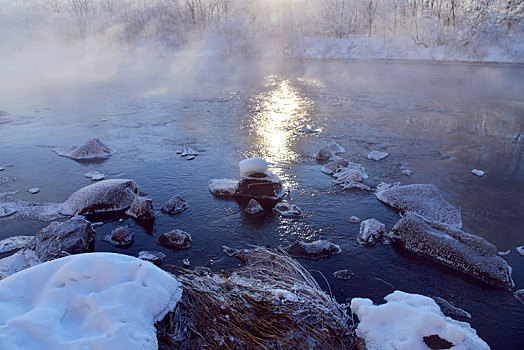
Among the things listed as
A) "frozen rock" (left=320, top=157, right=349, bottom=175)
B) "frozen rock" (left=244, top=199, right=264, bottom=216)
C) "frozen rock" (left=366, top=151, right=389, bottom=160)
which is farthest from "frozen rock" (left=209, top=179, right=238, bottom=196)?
"frozen rock" (left=366, top=151, right=389, bottom=160)

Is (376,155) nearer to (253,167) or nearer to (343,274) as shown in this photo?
(253,167)

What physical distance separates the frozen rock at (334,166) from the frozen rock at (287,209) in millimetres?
1814

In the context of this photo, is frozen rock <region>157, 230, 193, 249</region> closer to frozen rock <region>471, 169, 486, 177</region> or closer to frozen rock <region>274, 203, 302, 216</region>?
frozen rock <region>274, 203, 302, 216</region>

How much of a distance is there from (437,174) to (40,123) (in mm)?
13049

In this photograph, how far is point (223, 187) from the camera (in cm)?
716

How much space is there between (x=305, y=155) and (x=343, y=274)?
471 centimetres

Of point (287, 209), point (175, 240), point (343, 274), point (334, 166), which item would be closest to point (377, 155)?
point (334, 166)

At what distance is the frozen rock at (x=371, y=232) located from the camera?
550 cm

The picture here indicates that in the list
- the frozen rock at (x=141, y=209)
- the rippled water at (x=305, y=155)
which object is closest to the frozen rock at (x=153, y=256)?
the rippled water at (x=305, y=155)

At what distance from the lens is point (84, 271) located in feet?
9.55

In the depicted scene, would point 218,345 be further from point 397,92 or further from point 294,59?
point 294,59

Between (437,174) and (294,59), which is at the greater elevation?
(294,59)

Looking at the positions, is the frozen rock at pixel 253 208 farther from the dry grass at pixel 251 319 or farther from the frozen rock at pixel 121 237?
the dry grass at pixel 251 319

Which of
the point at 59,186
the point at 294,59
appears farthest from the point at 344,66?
the point at 59,186
